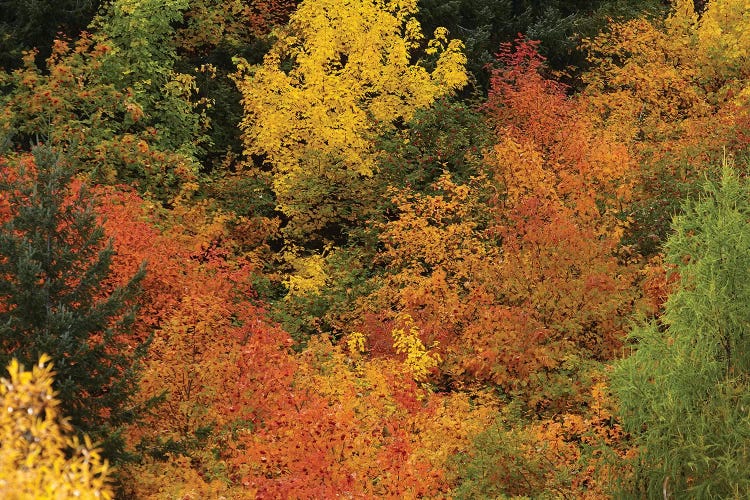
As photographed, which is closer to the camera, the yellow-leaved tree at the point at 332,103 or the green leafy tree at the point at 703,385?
the green leafy tree at the point at 703,385

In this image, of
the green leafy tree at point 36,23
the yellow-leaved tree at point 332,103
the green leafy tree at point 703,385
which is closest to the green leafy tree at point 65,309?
the green leafy tree at point 703,385

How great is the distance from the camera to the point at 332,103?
121 feet

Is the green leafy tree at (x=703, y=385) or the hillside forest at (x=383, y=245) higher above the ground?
the green leafy tree at (x=703, y=385)

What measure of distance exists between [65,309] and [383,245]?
53.9 ft

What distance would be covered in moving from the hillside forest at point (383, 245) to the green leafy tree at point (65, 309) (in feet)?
0.24

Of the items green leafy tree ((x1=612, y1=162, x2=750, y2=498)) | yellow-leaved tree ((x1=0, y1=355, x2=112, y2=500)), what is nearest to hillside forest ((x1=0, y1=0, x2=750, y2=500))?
green leafy tree ((x1=612, y1=162, x2=750, y2=498))

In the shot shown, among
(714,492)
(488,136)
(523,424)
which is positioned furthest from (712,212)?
(488,136)

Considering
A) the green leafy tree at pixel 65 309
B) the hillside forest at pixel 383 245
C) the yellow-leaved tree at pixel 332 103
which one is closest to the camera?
the green leafy tree at pixel 65 309

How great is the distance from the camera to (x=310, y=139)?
1442 inches

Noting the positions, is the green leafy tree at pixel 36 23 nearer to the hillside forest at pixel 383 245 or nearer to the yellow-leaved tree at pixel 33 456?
the hillside forest at pixel 383 245

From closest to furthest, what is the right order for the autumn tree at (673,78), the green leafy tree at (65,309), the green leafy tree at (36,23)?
the green leafy tree at (65,309) < the autumn tree at (673,78) < the green leafy tree at (36,23)

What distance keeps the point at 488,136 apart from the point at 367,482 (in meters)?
16.2

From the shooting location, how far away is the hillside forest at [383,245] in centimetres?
2062

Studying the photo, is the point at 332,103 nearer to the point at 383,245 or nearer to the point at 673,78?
the point at 383,245
